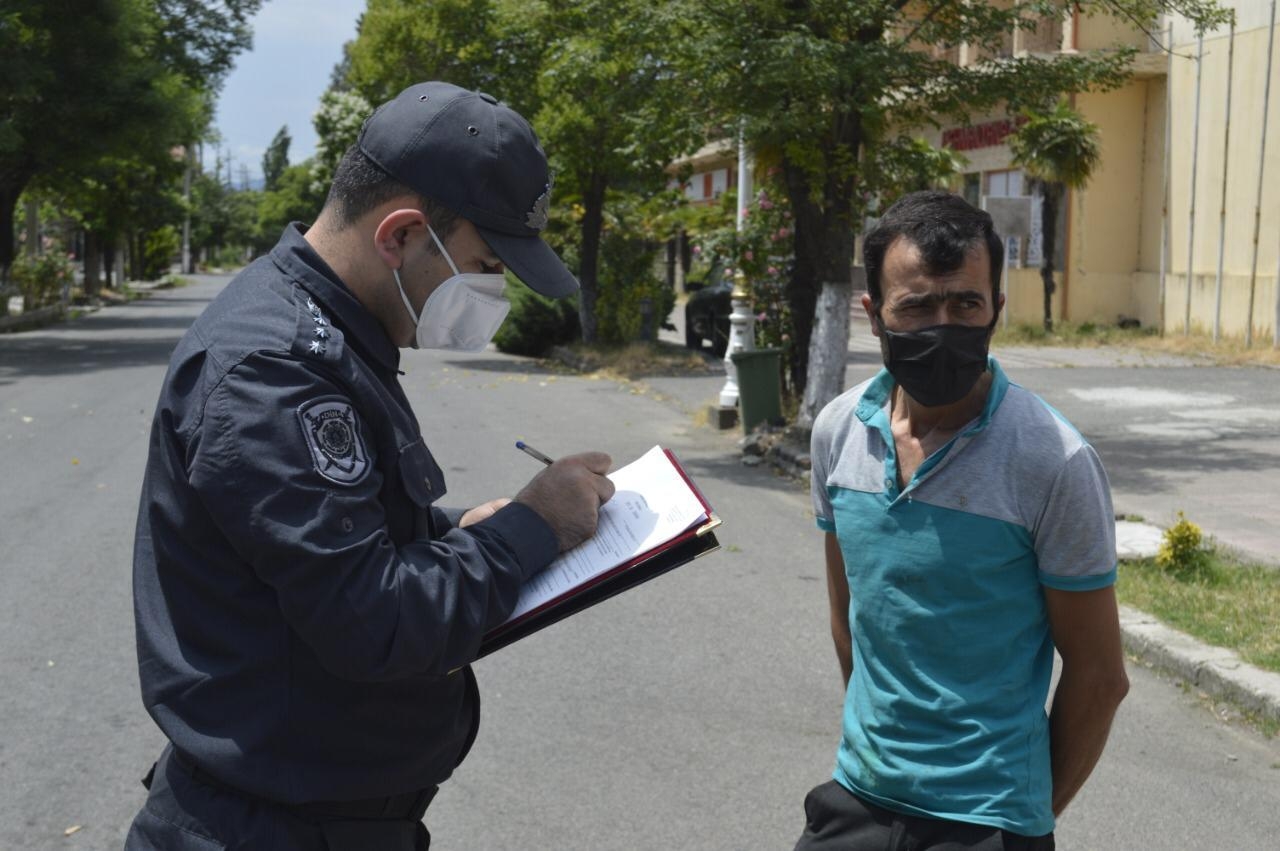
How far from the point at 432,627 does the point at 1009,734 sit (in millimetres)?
1115

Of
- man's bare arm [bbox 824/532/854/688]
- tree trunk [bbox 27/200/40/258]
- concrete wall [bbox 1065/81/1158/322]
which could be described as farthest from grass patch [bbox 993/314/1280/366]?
tree trunk [bbox 27/200/40/258]

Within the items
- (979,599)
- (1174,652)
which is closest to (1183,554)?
(1174,652)

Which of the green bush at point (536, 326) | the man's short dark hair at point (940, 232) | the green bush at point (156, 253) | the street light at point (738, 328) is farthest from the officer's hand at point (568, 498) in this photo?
the green bush at point (156, 253)

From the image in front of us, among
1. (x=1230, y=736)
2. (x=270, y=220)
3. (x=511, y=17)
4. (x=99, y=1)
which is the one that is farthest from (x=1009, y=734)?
(x=270, y=220)

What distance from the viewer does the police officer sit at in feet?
5.80

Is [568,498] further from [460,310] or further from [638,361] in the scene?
[638,361]

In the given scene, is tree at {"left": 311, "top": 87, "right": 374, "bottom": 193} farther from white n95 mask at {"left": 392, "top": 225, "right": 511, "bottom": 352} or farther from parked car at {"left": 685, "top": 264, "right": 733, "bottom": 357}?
white n95 mask at {"left": 392, "top": 225, "right": 511, "bottom": 352}

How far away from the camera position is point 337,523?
5.76 feet

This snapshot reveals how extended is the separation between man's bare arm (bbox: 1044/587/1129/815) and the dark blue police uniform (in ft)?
3.14

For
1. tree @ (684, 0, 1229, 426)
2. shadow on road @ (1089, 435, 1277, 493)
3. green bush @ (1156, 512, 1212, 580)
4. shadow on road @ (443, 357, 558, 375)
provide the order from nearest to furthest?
green bush @ (1156, 512, 1212, 580) < tree @ (684, 0, 1229, 426) < shadow on road @ (1089, 435, 1277, 493) < shadow on road @ (443, 357, 558, 375)

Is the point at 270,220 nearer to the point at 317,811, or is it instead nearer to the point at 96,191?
the point at 96,191

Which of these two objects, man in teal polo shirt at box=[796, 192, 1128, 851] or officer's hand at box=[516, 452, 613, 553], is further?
man in teal polo shirt at box=[796, 192, 1128, 851]

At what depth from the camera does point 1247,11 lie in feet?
80.0

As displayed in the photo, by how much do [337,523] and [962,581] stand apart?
1.15 m
